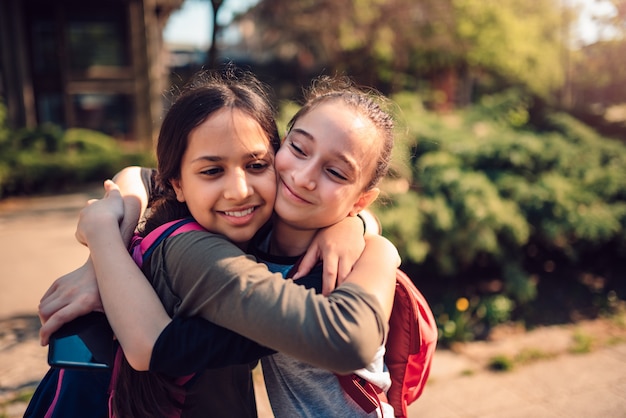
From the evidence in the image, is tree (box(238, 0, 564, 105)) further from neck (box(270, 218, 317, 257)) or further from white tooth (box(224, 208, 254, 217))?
white tooth (box(224, 208, 254, 217))

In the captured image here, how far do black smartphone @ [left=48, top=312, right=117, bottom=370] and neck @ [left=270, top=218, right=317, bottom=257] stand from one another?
52 cm

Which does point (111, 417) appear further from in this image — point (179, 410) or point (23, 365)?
point (23, 365)

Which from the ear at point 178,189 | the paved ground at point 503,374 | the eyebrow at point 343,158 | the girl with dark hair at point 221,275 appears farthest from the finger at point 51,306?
the paved ground at point 503,374

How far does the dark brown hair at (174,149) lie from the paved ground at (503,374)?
6.60 feet

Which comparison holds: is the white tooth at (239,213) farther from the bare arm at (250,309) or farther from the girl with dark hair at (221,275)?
the bare arm at (250,309)

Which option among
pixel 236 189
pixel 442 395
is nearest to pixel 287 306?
pixel 236 189

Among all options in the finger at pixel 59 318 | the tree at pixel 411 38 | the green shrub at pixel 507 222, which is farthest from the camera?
the tree at pixel 411 38

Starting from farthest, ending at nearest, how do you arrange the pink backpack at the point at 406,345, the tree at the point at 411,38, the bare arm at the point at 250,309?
the tree at the point at 411,38
the pink backpack at the point at 406,345
the bare arm at the point at 250,309

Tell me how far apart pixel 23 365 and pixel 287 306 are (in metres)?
3.29

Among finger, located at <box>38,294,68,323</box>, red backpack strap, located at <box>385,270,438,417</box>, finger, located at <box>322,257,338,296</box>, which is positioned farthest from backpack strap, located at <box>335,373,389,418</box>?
finger, located at <box>38,294,68,323</box>

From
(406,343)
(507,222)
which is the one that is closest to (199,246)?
(406,343)

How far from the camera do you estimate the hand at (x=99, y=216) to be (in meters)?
1.40

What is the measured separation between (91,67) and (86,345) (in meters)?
16.5

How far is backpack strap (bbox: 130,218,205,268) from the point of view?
134cm
